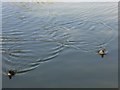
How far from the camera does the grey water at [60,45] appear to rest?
58.2ft

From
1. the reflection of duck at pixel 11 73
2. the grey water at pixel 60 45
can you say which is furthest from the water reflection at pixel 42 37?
the reflection of duck at pixel 11 73

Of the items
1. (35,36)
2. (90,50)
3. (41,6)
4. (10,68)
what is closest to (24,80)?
(10,68)

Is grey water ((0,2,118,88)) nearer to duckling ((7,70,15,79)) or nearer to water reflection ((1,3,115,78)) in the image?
water reflection ((1,3,115,78))

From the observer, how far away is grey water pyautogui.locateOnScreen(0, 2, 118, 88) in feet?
58.2

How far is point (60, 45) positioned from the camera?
22328 mm

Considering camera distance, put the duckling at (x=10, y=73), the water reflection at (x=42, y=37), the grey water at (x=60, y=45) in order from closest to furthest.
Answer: the grey water at (x=60, y=45), the duckling at (x=10, y=73), the water reflection at (x=42, y=37)

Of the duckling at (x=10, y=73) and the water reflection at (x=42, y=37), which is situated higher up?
the water reflection at (x=42, y=37)

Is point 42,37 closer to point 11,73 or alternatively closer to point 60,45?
point 60,45

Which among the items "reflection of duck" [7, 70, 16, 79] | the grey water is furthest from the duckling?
the grey water


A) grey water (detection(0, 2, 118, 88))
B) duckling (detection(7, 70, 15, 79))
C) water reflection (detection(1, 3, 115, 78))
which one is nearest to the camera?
grey water (detection(0, 2, 118, 88))

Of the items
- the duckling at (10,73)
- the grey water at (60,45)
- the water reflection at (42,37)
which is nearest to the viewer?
the grey water at (60,45)

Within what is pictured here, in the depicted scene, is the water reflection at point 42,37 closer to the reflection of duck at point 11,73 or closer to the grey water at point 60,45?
the grey water at point 60,45

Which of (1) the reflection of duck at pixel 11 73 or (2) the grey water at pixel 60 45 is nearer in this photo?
(2) the grey water at pixel 60 45

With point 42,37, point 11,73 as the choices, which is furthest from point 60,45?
point 11,73
